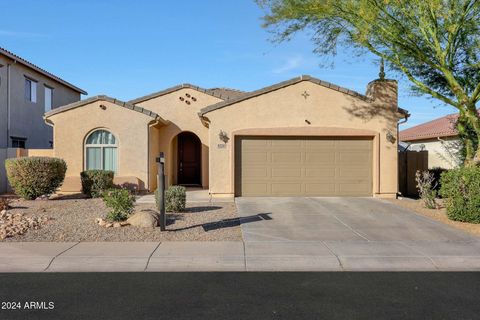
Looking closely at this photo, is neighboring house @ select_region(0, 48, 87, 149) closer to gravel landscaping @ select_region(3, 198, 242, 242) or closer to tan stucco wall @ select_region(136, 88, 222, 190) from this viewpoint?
tan stucco wall @ select_region(136, 88, 222, 190)

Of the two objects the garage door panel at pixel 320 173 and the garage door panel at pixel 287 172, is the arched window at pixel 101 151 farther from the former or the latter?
the garage door panel at pixel 320 173

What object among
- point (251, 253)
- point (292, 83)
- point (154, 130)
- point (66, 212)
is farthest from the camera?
point (154, 130)

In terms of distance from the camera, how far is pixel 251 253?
7789 mm

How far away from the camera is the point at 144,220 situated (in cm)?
990

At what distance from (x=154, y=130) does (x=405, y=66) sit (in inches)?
398

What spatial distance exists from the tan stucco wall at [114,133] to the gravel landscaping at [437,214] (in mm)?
9463

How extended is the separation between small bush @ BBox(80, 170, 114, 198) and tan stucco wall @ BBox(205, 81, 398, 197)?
373 cm

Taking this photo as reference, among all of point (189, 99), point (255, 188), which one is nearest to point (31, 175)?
point (255, 188)

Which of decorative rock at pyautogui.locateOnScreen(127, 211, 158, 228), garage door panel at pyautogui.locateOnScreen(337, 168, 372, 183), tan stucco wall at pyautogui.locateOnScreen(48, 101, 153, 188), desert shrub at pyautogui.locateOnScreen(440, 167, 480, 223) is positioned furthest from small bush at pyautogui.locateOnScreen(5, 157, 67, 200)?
desert shrub at pyautogui.locateOnScreen(440, 167, 480, 223)

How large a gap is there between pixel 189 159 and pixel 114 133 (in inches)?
207

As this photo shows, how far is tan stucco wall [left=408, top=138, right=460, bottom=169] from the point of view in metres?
22.3
